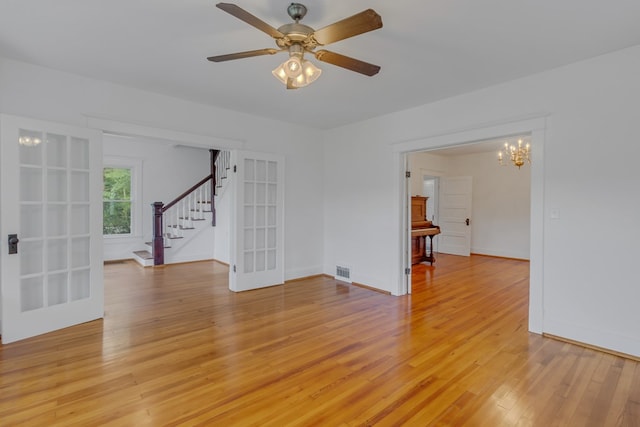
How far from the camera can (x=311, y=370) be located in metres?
2.52

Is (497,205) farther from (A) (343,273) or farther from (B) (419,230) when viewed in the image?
(A) (343,273)

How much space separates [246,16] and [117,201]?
696cm

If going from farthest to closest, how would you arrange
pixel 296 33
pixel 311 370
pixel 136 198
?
1. pixel 136 198
2. pixel 311 370
3. pixel 296 33

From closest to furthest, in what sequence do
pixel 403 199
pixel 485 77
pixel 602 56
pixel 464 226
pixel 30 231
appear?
1. pixel 602 56
2. pixel 30 231
3. pixel 485 77
4. pixel 403 199
5. pixel 464 226

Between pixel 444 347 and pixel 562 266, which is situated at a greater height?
pixel 562 266

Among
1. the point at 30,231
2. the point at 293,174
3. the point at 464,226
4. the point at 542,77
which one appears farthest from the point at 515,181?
the point at 30,231

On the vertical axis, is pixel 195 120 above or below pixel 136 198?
above

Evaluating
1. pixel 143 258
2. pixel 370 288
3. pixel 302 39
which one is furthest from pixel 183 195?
pixel 302 39

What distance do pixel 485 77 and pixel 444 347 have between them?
276 cm

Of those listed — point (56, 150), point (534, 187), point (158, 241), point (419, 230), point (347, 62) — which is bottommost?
point (158, 241)

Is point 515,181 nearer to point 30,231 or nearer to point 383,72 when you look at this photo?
point 383,72

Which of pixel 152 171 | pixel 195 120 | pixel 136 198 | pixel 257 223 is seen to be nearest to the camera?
pixel 195 120

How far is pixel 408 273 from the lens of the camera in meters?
4.66

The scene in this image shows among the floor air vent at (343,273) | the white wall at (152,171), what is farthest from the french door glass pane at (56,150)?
the floor air vent at (343,273)
